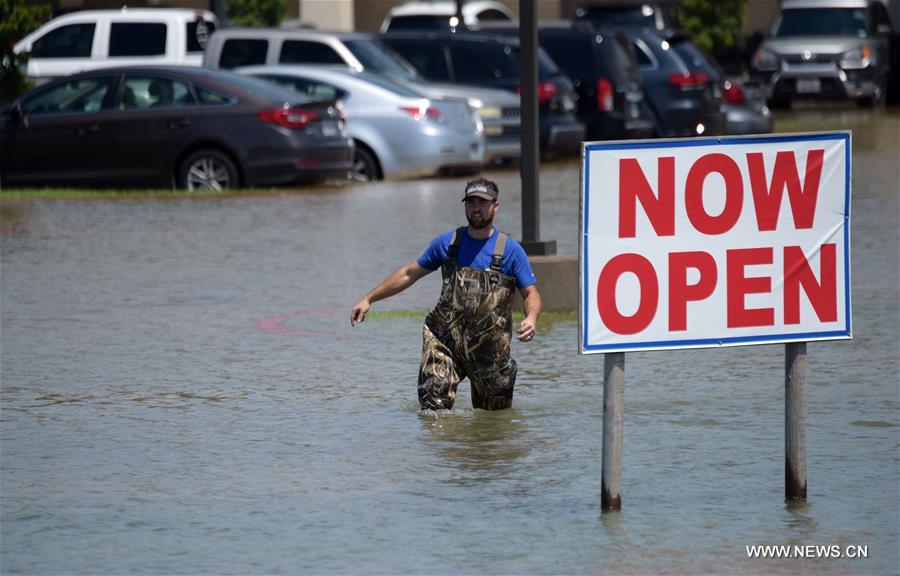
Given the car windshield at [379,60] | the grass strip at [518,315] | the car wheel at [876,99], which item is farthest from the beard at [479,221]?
the car wheel at [876,99]

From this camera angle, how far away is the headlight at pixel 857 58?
35.7 metres

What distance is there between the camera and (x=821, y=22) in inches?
1467

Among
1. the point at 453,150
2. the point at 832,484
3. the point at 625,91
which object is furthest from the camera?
the point at 625,91

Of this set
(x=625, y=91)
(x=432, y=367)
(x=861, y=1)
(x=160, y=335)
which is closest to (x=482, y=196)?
(x=432, y=367)

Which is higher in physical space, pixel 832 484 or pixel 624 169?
pixel 624 169

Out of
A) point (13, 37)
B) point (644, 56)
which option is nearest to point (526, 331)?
point (13, 37)

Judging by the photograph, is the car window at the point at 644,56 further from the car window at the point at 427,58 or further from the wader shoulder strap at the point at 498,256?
the wader shoulder strap at the point at 498,256

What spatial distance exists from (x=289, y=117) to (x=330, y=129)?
45cm

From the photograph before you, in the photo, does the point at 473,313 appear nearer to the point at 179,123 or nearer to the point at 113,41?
the point at 179,123

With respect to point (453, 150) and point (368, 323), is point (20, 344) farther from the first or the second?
point (453, 150)

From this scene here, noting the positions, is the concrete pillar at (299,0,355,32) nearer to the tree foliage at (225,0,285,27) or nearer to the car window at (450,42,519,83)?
the tree foliage at (225,0,285,27)

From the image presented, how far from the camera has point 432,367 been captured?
907 cm

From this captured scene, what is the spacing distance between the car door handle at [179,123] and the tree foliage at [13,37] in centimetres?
214

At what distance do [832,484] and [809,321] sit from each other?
29.3 inches
